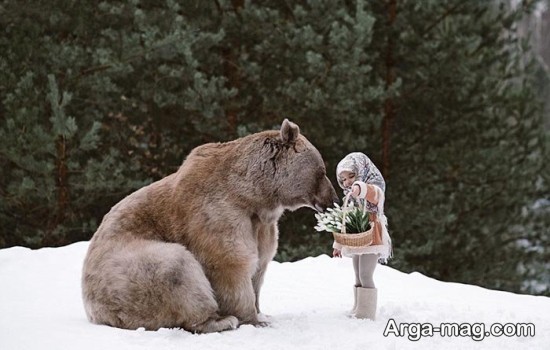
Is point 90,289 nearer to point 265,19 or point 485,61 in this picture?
point 265,19

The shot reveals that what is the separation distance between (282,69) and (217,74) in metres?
1.29

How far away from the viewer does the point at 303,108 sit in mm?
12211

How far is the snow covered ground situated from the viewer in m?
4.86

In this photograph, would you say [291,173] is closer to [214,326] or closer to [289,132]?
[289,132]

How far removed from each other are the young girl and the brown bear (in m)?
0.22

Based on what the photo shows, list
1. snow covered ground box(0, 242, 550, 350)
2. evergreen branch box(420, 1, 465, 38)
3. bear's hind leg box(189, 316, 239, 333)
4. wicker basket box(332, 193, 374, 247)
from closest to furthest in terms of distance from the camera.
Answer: snow covered ground box(0, 242, 550, 350)
bear's hind leg box(189, 316, 239, 333)
wicker basket box(332, 193, 374, 247)
evergreen branch box(420, 1, 465, 38)

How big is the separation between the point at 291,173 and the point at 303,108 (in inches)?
267

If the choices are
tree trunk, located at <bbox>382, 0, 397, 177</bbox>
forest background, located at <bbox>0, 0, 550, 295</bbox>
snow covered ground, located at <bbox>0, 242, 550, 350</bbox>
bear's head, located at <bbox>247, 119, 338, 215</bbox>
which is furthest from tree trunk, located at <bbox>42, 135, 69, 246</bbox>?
bear's head, located at <bbox>247, 119, 338, 215</bbox>

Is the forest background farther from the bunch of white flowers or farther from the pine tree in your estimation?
the bunch of white flowers

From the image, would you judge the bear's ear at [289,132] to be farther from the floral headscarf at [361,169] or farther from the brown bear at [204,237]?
the floral headscarf at [361,169]

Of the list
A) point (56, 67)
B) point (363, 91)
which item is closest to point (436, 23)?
point (363, 91)

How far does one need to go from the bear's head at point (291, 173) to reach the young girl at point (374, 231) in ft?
0.69

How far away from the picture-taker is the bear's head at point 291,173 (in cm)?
550

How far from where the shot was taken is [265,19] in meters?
12.8
